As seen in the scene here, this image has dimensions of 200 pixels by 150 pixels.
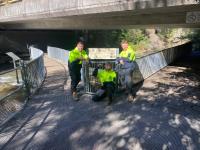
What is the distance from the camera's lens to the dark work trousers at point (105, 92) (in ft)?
28.1

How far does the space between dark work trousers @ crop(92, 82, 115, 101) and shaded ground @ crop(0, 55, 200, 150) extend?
0.93 feet

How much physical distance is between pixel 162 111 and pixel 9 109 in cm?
475

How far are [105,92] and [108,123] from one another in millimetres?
2098

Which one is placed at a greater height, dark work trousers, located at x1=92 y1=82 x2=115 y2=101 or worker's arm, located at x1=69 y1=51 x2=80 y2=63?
worker's arm, located at x1=69 y1=51 x2=80 y2=63

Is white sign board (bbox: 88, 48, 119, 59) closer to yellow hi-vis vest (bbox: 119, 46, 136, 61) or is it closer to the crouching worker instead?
the crouching worker

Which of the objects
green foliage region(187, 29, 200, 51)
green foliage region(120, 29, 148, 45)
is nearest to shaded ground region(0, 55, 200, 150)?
green foliage region(187, 29, 200, 51)

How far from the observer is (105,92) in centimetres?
904

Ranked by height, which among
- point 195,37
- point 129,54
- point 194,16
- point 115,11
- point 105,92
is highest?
point 115,11

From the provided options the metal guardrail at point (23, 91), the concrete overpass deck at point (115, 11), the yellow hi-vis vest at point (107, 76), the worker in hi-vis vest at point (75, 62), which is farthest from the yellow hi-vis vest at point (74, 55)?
the concrete overpass deck at point (115, 11)

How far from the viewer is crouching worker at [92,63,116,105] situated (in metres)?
8.60

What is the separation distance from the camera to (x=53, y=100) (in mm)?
9312

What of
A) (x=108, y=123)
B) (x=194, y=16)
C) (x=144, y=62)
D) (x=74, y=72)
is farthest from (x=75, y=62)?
(x=144, y=62)

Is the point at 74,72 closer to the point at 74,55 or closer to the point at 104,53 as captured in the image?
the point at 74,55

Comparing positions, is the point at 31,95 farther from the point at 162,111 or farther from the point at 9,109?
the point at 162,111
